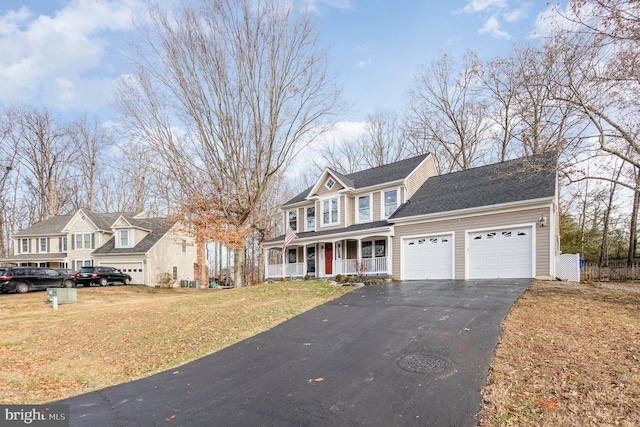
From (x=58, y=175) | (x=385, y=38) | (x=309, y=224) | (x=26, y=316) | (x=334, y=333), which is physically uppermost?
(x=385, y=38)

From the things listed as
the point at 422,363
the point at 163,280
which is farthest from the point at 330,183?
the point at 163,280

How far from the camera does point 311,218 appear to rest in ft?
73.8

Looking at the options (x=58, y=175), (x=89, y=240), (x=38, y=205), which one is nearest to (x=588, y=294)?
(x=89, y=240)

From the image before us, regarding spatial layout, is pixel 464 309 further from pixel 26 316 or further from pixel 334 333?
pixel 26 316

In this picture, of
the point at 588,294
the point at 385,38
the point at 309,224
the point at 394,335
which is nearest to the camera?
the point at 394,335

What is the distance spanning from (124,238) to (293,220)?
16377 mm

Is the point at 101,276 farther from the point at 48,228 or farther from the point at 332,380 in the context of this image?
the point at 332,380

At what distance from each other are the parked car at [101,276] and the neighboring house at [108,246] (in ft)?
4.30

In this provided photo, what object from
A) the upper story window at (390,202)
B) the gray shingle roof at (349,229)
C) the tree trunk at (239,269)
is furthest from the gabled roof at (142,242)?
the upper story window at (390,202)

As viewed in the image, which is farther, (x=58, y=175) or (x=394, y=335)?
(x=58, y=175)

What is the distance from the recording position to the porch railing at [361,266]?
56.8ft

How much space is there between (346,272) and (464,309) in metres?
10.4

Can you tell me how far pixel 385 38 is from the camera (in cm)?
1433

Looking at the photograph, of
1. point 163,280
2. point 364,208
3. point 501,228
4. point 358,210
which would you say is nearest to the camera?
point 501,228
